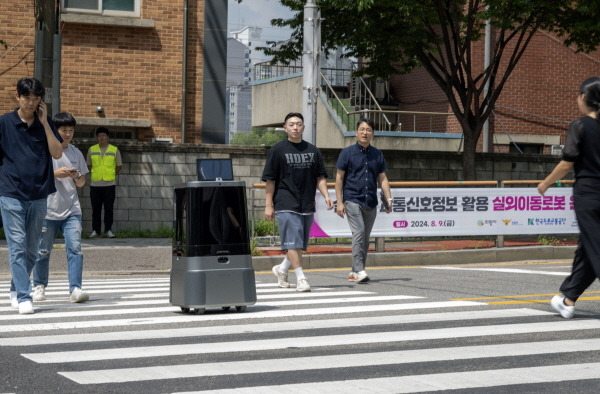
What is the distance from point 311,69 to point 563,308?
28.9 feet

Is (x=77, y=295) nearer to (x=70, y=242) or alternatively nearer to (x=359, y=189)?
(x=70, y=242)

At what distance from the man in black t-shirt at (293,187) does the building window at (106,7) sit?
40.4 feet

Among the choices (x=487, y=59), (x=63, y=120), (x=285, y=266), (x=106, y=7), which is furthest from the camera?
(x=487, y=59)

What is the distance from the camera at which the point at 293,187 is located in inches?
430

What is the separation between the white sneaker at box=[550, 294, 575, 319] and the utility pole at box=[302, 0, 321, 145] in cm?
817

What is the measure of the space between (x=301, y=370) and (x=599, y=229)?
119 inches

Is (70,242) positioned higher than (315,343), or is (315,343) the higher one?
(70,242)

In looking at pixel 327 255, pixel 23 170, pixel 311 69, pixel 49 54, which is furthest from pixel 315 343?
pixel 49 54

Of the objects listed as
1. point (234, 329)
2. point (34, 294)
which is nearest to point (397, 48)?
point (34, 294)

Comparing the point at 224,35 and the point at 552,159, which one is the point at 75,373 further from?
the point at 552,159

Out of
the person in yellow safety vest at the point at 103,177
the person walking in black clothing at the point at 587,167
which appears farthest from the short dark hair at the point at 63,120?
the person in yellow safety vest at the point at 103,177

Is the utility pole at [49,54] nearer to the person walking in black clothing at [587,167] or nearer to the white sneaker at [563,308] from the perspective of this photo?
the white sneaker at [563,308]

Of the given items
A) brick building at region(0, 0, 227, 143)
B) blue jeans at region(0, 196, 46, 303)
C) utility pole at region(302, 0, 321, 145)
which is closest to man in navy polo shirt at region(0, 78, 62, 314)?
blue jeans at region(0, 196, 46, 303)

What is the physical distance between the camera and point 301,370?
630cm
